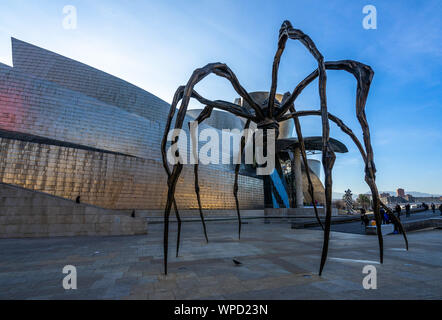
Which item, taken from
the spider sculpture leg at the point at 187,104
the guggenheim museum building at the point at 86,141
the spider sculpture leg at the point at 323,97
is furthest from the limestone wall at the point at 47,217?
the spider sculpture leg at the point at 323,97

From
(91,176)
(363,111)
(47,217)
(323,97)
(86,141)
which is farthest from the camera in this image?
(86,141)

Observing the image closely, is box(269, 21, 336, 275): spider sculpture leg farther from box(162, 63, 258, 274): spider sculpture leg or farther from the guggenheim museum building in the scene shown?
the guggenheim museum building

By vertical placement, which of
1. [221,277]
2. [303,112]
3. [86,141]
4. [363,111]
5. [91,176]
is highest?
[86,141]

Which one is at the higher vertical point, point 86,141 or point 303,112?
point 86,141

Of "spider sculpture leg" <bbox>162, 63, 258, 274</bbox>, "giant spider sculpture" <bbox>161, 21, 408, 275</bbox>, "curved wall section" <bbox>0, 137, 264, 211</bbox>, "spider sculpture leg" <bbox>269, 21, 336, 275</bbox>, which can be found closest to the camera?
"spider sculpture leg" <bbox>269, 21, 336, 275</bbox>

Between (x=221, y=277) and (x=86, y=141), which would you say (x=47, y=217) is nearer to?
(x=221, y=277)

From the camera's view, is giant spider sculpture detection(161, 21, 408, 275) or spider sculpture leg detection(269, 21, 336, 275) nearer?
spider sculpture leg detection(269, 21, 336, 275)

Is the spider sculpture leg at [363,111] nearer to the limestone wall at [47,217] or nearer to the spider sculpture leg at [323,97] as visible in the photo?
the spider sculpture leg at [323,97]

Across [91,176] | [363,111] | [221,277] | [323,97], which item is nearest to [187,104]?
[323,97]

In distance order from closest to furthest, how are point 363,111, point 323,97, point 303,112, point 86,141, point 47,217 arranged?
point 323,97 < point 363,111 < point 303,112 < point 47,217 < point 86,141

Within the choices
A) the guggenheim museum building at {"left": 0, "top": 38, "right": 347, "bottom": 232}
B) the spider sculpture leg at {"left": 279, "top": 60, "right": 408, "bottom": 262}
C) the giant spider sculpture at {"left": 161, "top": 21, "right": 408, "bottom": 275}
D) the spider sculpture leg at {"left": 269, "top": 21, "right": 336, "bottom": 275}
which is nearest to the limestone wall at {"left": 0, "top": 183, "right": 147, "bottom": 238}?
the guggenheim museum building at {"left": 0, "top": 38, "right": 347, "bottom": 232}
